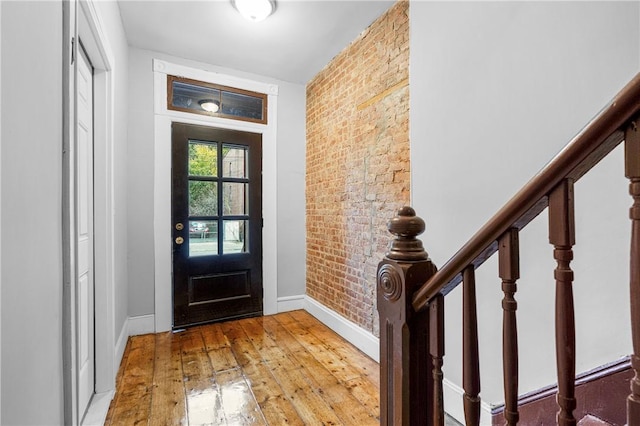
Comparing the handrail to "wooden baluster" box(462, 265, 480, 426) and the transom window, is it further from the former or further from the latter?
the transom window

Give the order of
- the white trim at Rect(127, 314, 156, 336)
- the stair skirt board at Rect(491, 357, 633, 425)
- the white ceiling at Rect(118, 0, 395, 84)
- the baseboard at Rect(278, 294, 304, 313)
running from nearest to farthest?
the stair skirt board at Rect(491, 357, 633, 425) < the white ceiling at Rect(118, 0, 395, 84) < the white trim at Rect(127, 314, 156, 336) < the baseboard at Rect(278, 294, 304, 313)

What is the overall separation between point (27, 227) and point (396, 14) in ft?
7.91

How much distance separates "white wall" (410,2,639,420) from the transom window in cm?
189

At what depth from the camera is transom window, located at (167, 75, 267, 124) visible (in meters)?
2.98

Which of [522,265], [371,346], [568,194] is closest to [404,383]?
[568,194]

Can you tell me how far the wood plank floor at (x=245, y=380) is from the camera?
5.66 feet

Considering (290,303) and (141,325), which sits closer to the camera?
(141,325)

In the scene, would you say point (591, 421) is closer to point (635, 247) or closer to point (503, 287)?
point (503, 287)

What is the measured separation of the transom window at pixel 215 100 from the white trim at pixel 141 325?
2012 millimetres

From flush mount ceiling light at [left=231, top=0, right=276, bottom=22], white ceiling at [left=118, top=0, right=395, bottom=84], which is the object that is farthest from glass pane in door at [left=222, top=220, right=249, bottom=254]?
flush mount ceiling light at [left=231, top=0, right=276, bottom=22]

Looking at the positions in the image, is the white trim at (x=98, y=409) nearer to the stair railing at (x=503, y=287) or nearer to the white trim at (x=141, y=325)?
the white trim at (x=141, y=325)

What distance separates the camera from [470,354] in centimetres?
75

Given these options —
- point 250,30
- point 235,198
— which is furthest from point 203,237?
point 250,30

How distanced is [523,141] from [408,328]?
1046 millimetres
